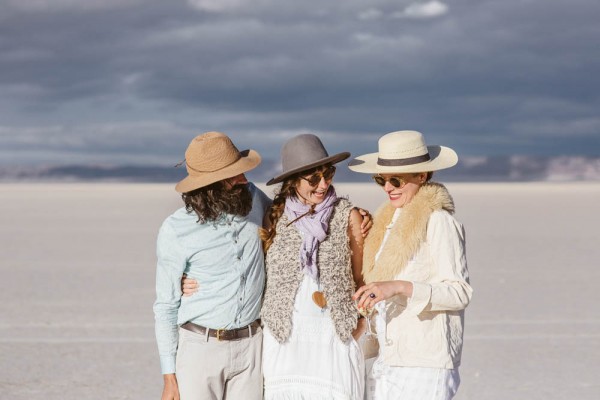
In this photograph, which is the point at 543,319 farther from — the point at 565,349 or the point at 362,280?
the point at 362,280

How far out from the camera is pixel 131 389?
245 inches

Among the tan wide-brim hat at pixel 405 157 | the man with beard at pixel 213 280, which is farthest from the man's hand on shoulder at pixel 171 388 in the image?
the tan wide-brim hat at pixel 405 157

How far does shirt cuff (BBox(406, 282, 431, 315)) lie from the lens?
9.81 feet

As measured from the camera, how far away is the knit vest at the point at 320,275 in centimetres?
320

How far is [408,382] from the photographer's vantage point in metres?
3.11

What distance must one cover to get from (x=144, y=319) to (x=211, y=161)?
5.72 metres

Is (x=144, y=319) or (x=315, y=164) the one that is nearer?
(x=315, y=164)

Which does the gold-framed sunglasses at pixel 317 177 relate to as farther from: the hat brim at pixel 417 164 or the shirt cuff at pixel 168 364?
the shirt cuff at pixel 168 364

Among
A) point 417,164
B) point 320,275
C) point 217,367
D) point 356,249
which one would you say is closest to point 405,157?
point 417,164

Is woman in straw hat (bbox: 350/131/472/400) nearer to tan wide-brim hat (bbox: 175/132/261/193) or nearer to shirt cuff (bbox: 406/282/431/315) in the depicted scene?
shirt cuff (bbox: 406/282/431/315)

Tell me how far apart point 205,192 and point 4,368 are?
4141 millimetres

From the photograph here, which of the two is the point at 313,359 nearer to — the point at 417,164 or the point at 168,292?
the point at 168,292

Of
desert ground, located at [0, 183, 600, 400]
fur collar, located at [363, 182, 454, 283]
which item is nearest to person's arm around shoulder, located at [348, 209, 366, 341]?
fur collar, located at [363, 182, 454, 283]

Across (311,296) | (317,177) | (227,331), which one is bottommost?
(227,331)
